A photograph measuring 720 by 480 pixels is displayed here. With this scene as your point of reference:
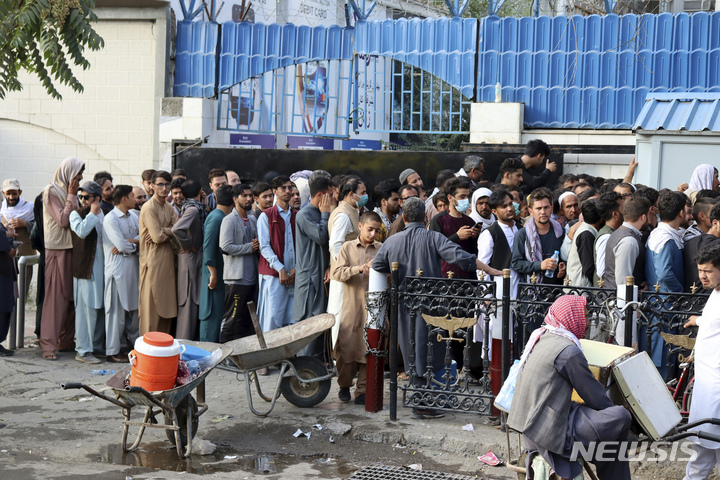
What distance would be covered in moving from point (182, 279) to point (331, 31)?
6.17 metres

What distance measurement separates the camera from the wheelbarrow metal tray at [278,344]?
6566mm

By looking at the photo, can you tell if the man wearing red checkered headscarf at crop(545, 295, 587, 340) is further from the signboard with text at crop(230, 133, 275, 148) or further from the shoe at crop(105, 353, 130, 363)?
the signboard with text at crop(230, 133, 275, 148)

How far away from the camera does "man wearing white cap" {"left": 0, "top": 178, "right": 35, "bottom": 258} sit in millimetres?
10297

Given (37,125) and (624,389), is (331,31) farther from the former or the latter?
(624,389)

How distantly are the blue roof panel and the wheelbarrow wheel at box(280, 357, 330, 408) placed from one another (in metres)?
5.60

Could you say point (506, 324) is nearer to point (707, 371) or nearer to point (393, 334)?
point (393, 334)

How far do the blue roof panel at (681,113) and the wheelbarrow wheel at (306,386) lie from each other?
560 cm

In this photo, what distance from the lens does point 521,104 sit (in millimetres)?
12602

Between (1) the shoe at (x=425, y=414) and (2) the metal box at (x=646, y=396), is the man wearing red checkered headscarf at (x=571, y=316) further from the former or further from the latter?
(1) the shoe at (x=425, y=414)

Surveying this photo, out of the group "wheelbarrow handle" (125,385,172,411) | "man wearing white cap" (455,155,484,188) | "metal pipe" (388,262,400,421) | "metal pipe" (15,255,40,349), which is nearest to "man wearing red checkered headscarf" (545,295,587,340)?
"metal pipe" (388,262,400,421)

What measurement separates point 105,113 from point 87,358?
6459 millimetres

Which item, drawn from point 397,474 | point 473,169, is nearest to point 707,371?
point 397,474

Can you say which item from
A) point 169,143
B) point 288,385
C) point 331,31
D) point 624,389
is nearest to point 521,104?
point 331,31

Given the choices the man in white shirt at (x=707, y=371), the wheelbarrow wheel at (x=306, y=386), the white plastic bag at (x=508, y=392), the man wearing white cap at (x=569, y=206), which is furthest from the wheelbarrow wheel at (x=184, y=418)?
the man wearing white cap at (x=569, y=206)
